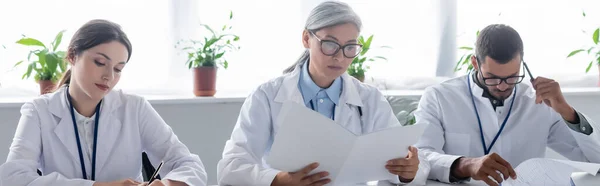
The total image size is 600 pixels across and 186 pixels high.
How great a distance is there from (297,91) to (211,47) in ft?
4.49

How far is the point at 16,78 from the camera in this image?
3.49 meters

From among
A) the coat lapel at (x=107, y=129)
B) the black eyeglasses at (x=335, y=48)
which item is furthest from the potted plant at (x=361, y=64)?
the coat lapel at (x=107, y=129)

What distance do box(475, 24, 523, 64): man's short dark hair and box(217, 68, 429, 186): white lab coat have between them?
41cm

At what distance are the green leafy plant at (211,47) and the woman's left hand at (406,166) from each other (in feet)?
5.63

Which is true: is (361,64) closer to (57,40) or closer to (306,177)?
(57,40)

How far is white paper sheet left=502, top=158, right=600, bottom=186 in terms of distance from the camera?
6.40 feet

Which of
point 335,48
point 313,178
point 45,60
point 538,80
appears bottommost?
point 313,178

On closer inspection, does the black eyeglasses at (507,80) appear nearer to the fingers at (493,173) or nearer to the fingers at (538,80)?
the fingers at (538,80)

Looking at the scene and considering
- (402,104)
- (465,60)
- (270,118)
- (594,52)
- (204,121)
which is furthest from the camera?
(594,52)

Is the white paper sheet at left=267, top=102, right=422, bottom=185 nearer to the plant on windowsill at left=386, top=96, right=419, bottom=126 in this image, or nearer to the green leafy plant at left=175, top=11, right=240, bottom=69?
the plant on windowsill at left=386, top=96, right=419, bottom=126

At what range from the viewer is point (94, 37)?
209 centimetres

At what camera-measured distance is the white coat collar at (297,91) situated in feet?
7.65

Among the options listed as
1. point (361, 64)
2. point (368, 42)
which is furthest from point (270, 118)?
point (368, 42)

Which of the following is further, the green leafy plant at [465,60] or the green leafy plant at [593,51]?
the green leafy plant at [593,51]
